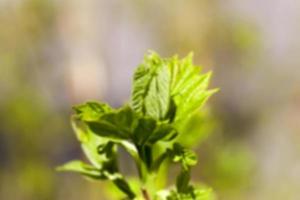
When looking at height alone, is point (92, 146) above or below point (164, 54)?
below

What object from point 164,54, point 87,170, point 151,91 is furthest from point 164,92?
point 164,54

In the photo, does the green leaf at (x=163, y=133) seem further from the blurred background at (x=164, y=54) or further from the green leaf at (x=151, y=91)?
the blurred background at (x=164, y=54)

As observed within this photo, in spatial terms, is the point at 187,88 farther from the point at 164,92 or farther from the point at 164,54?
the point at 164,54

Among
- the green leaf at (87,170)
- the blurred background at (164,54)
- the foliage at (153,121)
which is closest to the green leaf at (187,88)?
the foliage at (153,121)

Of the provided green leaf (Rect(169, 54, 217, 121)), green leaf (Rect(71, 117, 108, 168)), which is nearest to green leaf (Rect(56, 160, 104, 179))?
green leaf (Rect(71, 117, 108, 168))

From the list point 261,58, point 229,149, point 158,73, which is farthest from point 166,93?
point 261,58

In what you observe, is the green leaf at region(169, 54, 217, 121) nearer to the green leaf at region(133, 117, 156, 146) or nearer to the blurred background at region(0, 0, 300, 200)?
the green leaf at region(133, 117, 156, 146)
